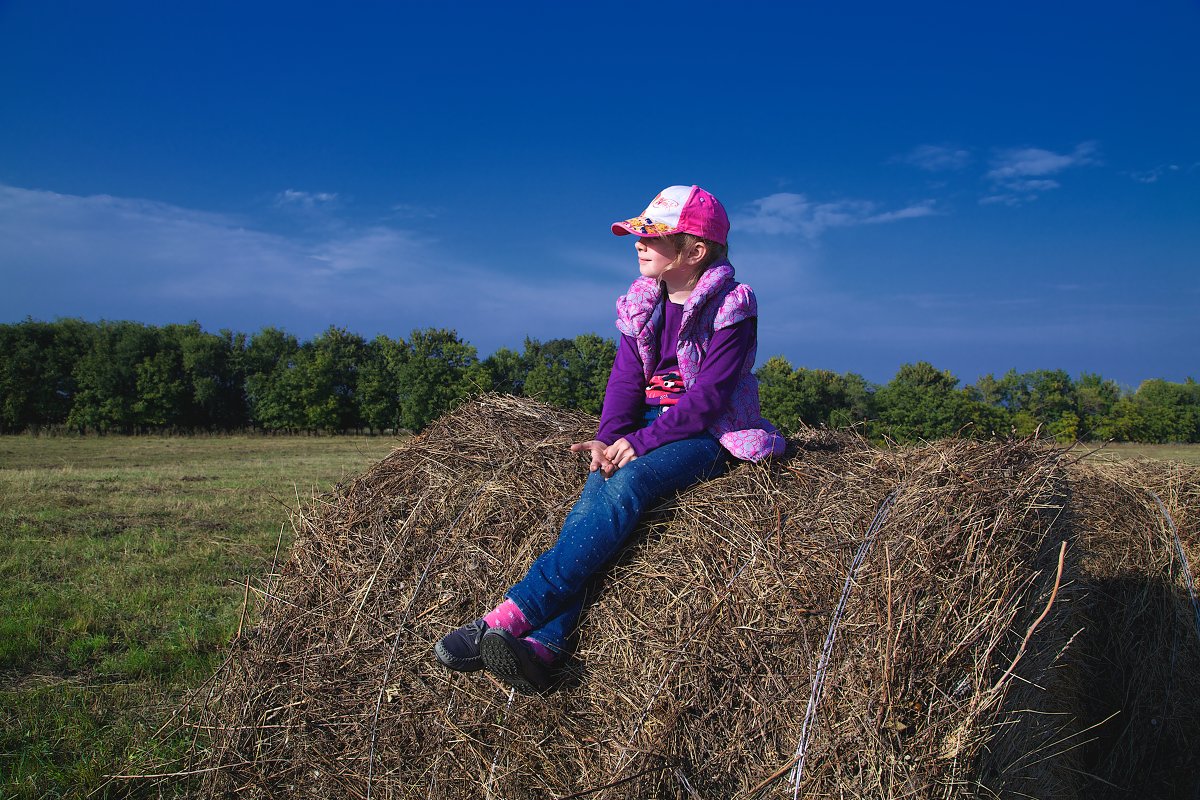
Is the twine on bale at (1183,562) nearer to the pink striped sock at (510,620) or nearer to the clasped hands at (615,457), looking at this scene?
the clasped hands at (615,457)

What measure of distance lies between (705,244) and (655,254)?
27cm

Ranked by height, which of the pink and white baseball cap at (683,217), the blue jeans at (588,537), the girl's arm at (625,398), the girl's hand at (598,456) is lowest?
the blue jeans at (588,537)

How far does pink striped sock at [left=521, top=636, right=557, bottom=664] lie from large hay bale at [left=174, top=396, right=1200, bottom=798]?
11cm

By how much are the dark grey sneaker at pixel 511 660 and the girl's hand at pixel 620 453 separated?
3.28 feet

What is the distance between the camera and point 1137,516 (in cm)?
551

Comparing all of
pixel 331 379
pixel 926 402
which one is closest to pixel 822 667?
pixel 926 402

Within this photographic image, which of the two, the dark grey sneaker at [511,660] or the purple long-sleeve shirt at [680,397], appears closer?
the dark grey sneaker at [511,660]

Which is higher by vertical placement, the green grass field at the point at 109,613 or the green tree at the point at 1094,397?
the green tree at the point at 1094,397

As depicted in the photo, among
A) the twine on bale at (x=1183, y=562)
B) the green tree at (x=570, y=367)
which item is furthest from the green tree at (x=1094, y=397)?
the twine on bale at (x=1183, y=562)

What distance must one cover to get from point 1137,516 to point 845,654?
3921mm

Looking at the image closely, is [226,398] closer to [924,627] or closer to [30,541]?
[30,541]

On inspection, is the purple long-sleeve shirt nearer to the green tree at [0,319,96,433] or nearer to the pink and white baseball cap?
the pink and white baseball cap

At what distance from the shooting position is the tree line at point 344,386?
36.6 meters

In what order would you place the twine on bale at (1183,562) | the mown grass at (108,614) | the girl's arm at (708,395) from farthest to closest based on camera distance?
the twine on bale at (1183,562) < the mown grass at (108,614) < the girl's arm at (708,395)
